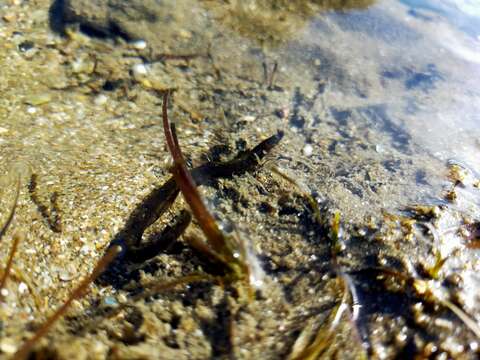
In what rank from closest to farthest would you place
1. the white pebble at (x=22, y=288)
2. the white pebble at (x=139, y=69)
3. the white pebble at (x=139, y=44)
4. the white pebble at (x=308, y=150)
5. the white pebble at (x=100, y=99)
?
the white pebble at (x=22, y=288) → the white pebble at (x=308, y=150) → the white pebble at (x=100, y=99) → the white pebble at (x=139, y=69) → the white pebble at (x=139, y=44)

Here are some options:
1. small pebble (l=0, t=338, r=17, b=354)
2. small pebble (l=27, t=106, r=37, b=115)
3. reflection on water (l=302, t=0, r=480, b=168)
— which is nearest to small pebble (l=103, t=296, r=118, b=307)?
small pebble (l=0, t=338, r=17, b=354)

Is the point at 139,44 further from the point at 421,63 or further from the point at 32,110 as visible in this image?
the point at 421,63

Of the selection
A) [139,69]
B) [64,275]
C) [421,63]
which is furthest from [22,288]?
[421,63]

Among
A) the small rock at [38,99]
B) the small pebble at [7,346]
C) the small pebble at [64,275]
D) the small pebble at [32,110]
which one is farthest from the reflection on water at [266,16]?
the small pebble at [7,346]

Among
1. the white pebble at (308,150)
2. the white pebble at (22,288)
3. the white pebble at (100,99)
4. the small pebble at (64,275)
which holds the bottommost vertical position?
the white pebble at (100,99)

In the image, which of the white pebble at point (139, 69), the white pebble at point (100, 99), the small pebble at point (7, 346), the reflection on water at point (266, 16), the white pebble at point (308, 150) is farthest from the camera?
the reflection on water at point (266, 16)

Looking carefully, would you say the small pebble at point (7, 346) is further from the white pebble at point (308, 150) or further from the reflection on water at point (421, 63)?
the reflection on water at point (421, 63)

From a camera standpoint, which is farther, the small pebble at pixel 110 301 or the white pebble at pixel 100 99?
the white pebble at pixel 100 99

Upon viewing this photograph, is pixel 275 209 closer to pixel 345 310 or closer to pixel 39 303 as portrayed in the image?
pixel 345 310

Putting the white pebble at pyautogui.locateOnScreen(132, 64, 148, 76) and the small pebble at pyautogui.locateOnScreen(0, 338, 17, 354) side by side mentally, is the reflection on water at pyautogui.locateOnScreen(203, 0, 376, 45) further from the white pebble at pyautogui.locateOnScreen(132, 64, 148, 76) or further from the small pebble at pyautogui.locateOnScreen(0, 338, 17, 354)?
the small pebble at pyautogui.locateOnScreen(0, 338, 17, 354)

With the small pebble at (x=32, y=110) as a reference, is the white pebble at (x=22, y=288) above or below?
above

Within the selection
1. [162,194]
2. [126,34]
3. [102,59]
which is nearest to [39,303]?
[162,194]
